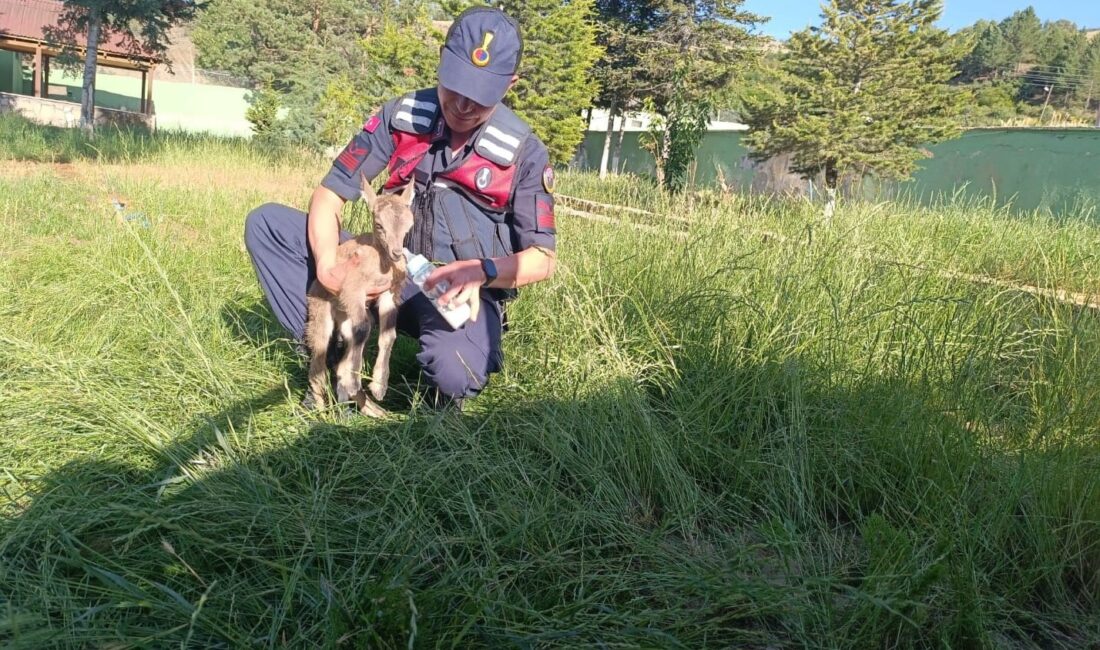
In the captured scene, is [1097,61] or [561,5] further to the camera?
[1097,61]

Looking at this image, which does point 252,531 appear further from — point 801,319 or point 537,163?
point 801,319

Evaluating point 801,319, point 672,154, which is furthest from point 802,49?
point 801,319

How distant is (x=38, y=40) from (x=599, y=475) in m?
27.5

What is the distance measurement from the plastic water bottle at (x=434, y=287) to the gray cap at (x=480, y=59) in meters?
0.63

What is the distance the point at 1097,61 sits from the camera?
4206 centimetres

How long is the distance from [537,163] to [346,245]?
0.81 metres

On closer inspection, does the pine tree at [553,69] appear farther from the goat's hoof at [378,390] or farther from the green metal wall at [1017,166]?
the goat's hoof at [378,390]

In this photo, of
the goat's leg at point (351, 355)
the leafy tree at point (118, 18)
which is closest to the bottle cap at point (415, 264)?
the goat's leg at point (351, 355)

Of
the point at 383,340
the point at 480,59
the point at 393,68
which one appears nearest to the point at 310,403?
the point at 383,340

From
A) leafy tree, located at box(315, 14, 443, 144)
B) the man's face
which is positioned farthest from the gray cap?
leafy tree, located at box(315, 14, 443, 144)

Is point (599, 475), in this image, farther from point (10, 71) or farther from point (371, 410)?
point (10, 71)

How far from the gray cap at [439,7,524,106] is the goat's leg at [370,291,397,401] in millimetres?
800

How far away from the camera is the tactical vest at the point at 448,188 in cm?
288

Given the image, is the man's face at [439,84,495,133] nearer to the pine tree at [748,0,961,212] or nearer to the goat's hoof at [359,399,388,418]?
the goat's hoof at [359,399,388,418]
